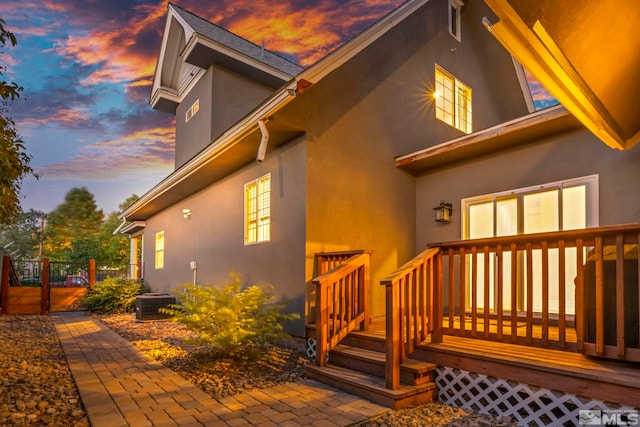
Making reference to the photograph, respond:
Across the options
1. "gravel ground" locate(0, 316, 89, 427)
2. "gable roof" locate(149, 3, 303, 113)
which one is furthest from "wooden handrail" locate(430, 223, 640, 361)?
"gable roof" locate(149, 3, 303, 113)

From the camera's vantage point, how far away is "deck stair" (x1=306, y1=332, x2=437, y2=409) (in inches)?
140

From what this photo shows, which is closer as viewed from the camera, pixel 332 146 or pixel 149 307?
pixel 332 146

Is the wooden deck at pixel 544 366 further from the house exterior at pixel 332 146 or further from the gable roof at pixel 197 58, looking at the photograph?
the gable roof at pixel 197 58

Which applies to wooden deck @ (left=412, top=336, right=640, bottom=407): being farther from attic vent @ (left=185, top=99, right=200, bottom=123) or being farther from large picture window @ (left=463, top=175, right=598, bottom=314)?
attic vent @ (left=185, top=99, right=200, bottom=123)

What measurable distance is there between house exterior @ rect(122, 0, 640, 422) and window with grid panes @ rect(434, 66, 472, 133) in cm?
4

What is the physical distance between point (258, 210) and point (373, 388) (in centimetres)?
407

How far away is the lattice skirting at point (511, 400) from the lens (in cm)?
299

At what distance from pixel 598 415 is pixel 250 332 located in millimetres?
3508

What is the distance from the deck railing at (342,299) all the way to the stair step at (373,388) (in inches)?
9.4

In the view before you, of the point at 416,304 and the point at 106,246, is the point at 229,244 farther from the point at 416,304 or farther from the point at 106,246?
the point at 106,246

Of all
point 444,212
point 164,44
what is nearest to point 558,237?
point 444,212

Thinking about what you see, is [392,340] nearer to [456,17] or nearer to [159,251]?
[456,17]

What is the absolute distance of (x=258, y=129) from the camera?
5777 mm

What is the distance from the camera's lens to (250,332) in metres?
4.82
